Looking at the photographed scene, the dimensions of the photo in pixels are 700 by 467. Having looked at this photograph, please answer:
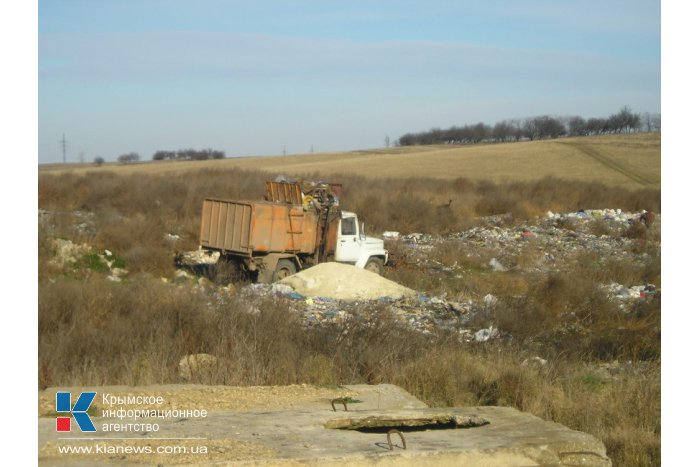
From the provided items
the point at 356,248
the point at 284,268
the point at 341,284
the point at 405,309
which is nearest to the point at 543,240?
the point at 356,248

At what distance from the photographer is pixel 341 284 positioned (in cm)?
1861

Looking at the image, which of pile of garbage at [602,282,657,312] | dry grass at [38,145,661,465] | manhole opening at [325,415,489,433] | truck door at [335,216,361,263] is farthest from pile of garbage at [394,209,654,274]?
manhole opening at [325,415,489,433]

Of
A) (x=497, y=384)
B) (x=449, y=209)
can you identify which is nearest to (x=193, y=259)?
(x=449, y=209)

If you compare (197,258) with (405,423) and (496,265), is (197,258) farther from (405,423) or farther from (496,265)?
(405,423)

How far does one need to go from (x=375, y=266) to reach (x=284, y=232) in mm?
3024

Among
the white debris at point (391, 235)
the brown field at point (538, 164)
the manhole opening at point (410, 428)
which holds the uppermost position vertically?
the brown field at point (538, 164)

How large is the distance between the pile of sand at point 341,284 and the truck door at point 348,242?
6.22 feet

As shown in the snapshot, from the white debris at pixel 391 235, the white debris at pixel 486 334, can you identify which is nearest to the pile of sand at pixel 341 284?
the white debris at pixel 486 334

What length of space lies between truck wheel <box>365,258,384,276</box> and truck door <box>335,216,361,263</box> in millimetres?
484

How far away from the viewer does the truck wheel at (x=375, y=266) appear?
71.8ft

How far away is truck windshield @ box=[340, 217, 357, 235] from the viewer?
21531 millimetres

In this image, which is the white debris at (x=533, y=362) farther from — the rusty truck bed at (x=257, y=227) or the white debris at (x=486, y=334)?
the rusty truck bed at (x=257, y=227)

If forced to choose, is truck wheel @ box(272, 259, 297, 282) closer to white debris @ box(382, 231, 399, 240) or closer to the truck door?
the truck door

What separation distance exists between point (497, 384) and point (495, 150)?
6320 centimetres
